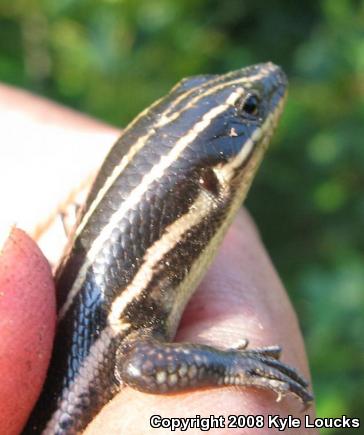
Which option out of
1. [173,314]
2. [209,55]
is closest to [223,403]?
[173,314]

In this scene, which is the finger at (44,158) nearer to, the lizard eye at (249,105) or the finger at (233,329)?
the finger at (233,329)

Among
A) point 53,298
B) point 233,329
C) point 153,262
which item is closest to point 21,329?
point 53,298

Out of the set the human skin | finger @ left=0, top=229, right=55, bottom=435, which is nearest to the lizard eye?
the human skin

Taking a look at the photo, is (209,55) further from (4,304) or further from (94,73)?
(4,304)

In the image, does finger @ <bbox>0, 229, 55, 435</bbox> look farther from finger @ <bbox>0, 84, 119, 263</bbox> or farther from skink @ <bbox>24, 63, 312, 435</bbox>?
finger @ <bbox>0, 84, 119, 263</bbox>

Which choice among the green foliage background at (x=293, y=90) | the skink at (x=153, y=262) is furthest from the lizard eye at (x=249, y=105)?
the green foliage background at (x=293, y=90)

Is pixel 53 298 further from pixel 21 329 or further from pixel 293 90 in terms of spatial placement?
pixel 293 90
